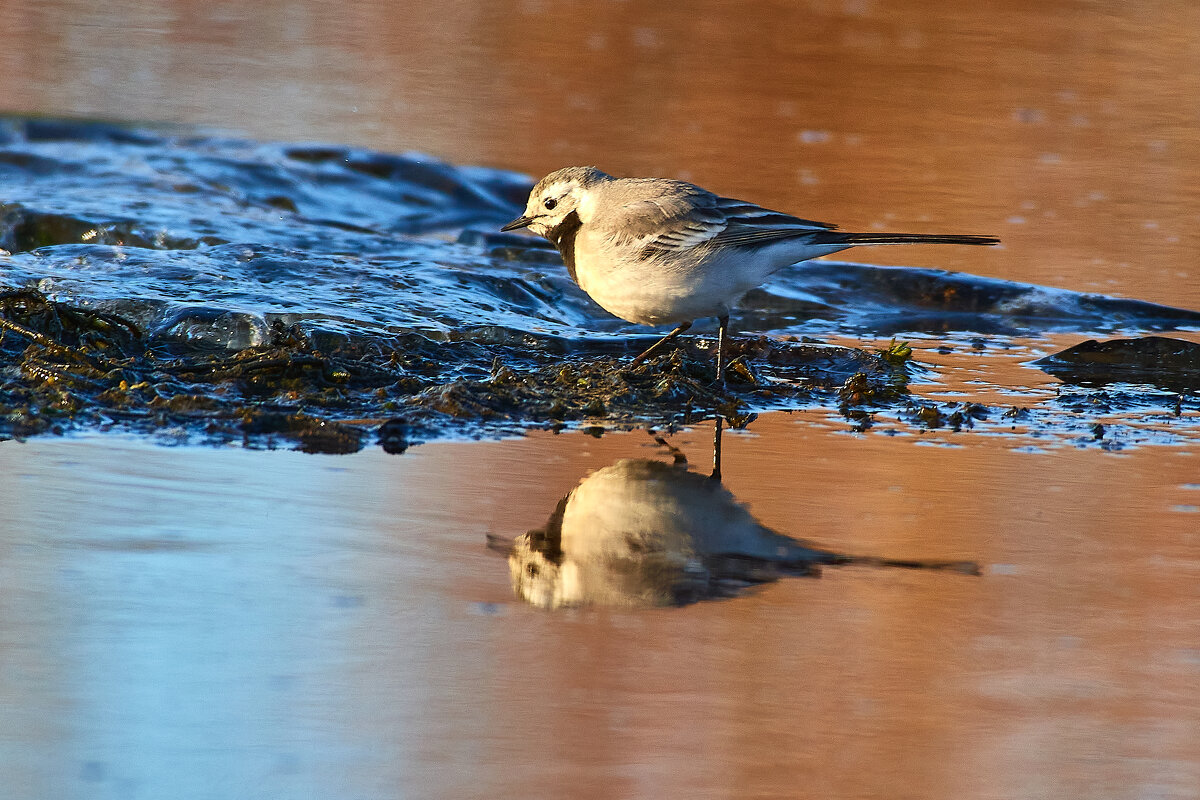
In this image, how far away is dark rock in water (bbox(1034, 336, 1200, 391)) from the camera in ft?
19.6

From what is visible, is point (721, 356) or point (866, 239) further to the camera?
point (721, 356)

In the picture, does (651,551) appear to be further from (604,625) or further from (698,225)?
(698,225)

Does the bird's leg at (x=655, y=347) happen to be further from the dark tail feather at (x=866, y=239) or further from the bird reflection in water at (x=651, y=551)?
the bird reflection in water at (x=651, y=551)

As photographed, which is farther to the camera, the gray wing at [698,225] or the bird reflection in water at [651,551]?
the gray wing at [698,225]

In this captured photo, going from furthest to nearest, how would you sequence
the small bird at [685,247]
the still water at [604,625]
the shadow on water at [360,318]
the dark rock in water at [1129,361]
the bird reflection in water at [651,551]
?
1. the dark rock in water at [1129,361]
2. the small bird at [685,247]
3. the shadow on water at [360,318]
4. the bird reflection in water at [651,551]
5. the still water at [604,625]

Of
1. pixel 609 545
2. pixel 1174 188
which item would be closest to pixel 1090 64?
pixel 1174 188

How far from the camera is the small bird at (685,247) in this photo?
5.26 metres

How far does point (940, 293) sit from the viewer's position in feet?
24.9

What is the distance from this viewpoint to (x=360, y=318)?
5.95 meters

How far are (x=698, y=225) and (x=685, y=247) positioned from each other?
11 centimetres

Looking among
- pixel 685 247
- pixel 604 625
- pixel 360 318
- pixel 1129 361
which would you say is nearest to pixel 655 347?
pixel 685 247

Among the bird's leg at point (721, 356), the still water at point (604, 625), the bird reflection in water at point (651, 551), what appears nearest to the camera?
the still water at point (604, 625)

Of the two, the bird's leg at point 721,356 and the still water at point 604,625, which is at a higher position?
the bird's leg at point 721,356

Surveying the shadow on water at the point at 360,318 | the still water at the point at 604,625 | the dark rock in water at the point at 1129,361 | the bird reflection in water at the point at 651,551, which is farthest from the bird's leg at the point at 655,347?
the dark rock in water at the point at 1129,361
